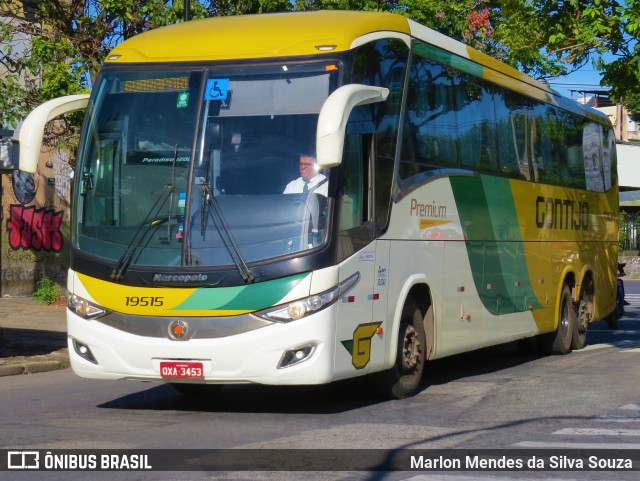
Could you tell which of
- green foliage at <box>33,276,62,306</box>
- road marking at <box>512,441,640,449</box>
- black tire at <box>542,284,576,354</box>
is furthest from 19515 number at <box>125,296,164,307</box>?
green foliage at <box>33,276,62,306</box>

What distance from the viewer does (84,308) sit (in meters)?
10.4

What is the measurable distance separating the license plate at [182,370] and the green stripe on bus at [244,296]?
48 cm

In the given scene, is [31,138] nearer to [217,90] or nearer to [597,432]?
[217,90]

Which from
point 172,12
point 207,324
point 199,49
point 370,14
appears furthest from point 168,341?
point 172,12

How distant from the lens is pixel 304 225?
32.5 feet

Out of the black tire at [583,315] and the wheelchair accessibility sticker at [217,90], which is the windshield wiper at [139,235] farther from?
the black tire at [583,315]

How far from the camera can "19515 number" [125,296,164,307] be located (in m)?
10.0

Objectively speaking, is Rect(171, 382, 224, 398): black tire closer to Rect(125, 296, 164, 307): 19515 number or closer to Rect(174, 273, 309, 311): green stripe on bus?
Rect(125, 296, 164, 307): 19515 number

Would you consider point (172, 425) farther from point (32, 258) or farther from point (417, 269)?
point (32, 258)

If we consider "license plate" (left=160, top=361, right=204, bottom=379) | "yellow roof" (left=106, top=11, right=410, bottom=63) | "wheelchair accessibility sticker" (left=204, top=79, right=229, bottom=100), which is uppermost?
"yellow roof" (left=106, top=11, right=410, bottom=63)

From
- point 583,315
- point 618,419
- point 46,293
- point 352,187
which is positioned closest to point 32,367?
point 352,187

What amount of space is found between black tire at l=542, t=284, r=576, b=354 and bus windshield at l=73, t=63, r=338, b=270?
813 cm

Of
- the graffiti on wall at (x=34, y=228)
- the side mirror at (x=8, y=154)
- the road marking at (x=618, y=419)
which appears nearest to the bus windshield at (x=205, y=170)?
the road marking at (x=618, y=419)

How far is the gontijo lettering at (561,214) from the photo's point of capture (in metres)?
16.2
